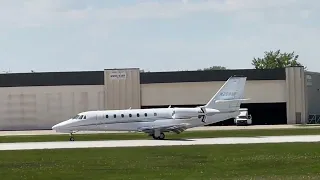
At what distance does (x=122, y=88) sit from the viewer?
85.1m

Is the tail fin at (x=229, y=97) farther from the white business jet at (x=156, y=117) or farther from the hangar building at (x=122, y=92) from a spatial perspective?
the hangar building at (x=122, y=92)

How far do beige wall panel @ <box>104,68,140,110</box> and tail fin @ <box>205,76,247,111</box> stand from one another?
105ft

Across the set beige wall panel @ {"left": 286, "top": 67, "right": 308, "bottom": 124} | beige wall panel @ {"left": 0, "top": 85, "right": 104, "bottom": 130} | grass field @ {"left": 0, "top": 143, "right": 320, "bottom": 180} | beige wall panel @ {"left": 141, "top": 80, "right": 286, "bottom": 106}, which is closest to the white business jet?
grass field @ {"left": 0, "top": 143, "right": 320, "bottom": 180}

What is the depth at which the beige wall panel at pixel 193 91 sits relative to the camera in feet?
280

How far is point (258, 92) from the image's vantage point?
85.9m

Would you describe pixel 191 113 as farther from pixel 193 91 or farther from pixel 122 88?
pixel 122 88

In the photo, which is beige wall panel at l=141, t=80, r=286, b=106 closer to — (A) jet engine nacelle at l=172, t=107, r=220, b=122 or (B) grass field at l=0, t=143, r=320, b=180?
(A) jet engine nacelle at l=172, t=107, r=220, b=122

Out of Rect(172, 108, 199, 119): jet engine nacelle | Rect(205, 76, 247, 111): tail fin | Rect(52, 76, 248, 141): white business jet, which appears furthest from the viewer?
Rect(205, 76, 247, 111): tail fin

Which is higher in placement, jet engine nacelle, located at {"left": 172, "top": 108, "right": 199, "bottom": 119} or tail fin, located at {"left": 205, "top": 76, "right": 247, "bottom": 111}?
tail fin, located at {"left": 205, "top": 76, "right": 247, "bottom": 111}

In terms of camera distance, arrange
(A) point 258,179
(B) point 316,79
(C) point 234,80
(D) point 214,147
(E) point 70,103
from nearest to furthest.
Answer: (A) point 258,179 → (D) point 214,147 → (C) point 234,80 → (E) point 70,103 → (B) point 316,79

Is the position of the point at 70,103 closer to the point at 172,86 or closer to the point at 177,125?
the point at 172,86

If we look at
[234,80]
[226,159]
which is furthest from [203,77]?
[226,159]

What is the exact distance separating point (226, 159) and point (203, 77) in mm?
56370

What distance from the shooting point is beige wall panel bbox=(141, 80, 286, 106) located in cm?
8531
